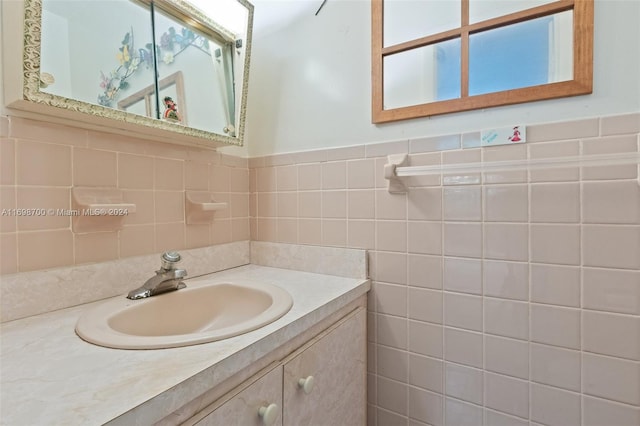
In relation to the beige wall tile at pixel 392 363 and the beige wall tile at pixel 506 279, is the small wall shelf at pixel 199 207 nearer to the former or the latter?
the beige wall tile at pixel 392 363

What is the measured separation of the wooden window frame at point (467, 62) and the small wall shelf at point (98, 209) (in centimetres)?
86

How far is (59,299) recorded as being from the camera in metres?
0.78

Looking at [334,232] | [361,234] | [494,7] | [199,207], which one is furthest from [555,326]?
[199,207]

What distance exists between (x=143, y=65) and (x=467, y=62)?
1.00 metres

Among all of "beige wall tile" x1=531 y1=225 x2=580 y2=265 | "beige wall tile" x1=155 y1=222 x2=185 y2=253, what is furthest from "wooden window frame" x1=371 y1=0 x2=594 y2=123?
"beige wall tile" x1=155 y1=222 x2=185 y2=253

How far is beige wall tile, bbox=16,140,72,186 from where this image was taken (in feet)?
2.41

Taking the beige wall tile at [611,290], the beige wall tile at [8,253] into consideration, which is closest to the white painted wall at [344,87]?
the beige wall tile at [611,290]

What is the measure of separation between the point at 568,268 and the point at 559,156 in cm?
30

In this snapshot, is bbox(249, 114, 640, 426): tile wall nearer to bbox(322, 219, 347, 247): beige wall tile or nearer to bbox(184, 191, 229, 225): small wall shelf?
bbox(322, 219, 347, 247): beige wall tile

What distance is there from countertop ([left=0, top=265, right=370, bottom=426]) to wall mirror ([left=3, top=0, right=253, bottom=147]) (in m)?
0.53

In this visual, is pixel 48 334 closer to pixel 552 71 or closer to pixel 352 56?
pixel 352 56

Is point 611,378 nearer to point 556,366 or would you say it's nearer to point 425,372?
point 556,366

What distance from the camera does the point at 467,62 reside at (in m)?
0.95

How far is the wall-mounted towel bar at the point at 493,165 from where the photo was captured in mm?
713
